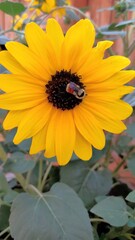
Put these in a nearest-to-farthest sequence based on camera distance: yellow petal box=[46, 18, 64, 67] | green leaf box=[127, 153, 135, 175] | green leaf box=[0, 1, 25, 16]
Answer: yellow petal box=[46, 18, 64, 67], green leaf box=[0, 1, 25, 16], green leaf box=[127, 153, 135, 175]

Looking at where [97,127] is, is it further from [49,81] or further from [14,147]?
[14,147]

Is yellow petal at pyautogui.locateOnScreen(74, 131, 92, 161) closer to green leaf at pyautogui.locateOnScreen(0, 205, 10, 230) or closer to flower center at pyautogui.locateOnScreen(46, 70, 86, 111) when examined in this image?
flower center at pyautogui.locateOnScreen(46, 70, 86, 111)

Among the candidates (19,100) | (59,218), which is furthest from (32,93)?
(59,218)

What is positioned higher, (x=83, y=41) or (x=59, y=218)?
(x=83, y=41)

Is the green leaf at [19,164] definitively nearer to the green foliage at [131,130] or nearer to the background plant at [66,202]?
the background plant at [66,202]

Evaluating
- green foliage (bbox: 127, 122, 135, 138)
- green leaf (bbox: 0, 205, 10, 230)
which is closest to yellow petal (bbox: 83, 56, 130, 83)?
green foliage (bbox: 127, 122, 135, 138)

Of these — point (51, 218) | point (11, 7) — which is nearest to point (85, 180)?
point (51, 218)

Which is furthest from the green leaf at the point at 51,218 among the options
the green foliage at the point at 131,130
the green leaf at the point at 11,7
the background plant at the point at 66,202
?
the green leaf at the point at 11,7
